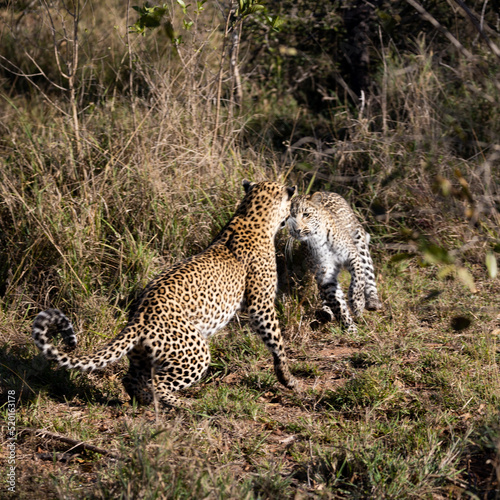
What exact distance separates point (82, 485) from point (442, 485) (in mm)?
2019

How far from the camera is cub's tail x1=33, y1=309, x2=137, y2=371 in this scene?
4.28m

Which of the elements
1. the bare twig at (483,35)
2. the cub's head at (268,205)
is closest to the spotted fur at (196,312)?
the cub's head at (268,205)

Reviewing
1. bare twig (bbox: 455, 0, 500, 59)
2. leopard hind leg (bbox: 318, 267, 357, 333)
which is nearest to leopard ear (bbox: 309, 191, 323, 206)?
leopard hind leg (bbox: 318, 267, 357, 333)

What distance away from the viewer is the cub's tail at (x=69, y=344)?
428 cm

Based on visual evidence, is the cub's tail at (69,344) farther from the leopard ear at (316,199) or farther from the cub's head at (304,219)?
the leopard ear at (316,199)

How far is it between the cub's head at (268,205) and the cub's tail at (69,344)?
177cm

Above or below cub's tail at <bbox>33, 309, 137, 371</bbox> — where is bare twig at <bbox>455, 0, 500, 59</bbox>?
above

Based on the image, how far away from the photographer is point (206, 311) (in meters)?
5.08

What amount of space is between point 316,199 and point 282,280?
0.88 m

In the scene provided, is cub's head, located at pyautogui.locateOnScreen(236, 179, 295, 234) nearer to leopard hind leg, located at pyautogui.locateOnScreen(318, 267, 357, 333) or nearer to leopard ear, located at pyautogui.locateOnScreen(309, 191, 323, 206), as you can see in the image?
leopard ear, located at pyautogui.locateOnScreen(309, 191, 323, 206)

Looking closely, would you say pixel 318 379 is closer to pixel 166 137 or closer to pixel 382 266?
pixel 382 266

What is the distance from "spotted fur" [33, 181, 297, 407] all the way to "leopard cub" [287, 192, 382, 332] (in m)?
0.58

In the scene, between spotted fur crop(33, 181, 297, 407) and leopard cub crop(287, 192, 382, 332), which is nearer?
spotted fur crop(33, 181, 297, 407)

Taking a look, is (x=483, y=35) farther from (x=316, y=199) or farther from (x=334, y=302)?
(x=316, y=199)
